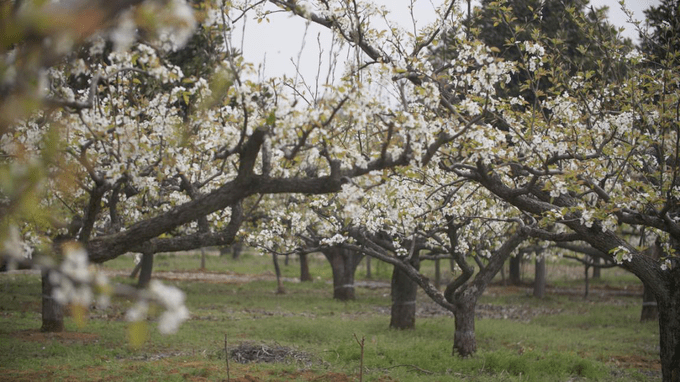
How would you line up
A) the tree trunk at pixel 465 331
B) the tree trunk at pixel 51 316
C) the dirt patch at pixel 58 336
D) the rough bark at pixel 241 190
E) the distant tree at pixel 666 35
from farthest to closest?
the tree trunk at pixel 51 316
the dirt patch at pixel 58 336
the tree trunk at pixel 465 331
the distant tree at pixel 666 35
the rough bark at pixel 241 190

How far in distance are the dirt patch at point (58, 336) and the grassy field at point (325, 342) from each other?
0.08 ft

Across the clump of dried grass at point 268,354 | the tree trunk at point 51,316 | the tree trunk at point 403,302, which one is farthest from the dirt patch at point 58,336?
the tree trunk at point 403,302

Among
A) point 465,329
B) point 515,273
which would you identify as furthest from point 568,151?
point 515,273

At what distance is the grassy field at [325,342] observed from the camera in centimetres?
1098

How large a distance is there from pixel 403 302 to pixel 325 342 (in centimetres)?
339

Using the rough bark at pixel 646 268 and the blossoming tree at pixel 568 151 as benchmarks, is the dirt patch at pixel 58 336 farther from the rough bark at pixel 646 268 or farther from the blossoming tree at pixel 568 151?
the rough bark at pixel 646 268

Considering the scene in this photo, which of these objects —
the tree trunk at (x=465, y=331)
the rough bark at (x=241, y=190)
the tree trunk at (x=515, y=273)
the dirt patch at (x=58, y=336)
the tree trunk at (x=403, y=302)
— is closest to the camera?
the rough bark at (x=241, y=190)

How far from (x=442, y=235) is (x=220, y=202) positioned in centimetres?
1152

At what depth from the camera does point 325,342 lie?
49.9ft

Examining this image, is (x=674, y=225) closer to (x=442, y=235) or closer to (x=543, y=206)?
(x=543, y=206)

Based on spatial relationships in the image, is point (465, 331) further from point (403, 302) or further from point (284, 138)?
point (284, 138)

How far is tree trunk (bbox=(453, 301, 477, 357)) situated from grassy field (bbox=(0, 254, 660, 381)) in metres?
0.40

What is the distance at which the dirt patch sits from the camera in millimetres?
13484

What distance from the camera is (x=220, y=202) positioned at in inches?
258
